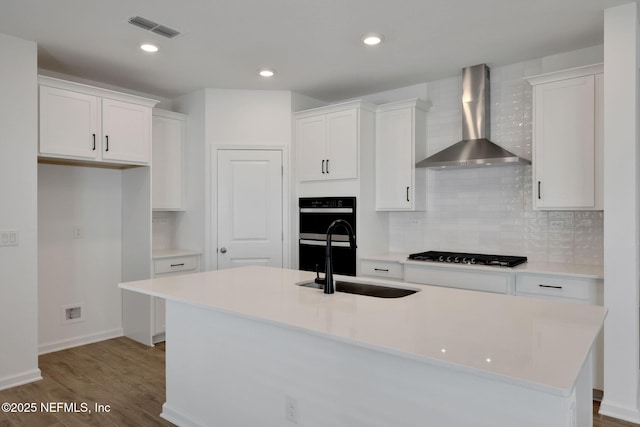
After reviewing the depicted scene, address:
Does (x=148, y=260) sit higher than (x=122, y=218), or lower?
lower

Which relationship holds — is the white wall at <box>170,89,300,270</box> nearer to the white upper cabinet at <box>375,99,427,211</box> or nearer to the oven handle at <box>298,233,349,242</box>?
the oven handle at <box>298,233,349,242</box>

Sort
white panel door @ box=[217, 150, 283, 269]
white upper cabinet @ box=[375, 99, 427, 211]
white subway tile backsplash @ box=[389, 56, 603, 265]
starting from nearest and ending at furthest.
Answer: white subway tile backsplash @ box=[389, 56, 603, 265], white upper cabinet @ box=[375, 99, 427, 211], white panel door @ box=[217, 150, 283, 269]

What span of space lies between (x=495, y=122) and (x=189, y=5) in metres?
2.75

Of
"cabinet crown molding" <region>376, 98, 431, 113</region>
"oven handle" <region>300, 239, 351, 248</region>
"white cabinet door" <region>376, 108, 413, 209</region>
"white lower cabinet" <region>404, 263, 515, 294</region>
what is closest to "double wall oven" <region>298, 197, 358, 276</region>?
"oven handle" <region>300, 239, 351, 248</region>

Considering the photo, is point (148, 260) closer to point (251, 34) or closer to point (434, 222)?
point (251, 34)

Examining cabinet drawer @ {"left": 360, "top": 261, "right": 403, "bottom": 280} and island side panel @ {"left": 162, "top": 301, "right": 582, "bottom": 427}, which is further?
cabinet drawer @ {"left": 360, "top": 261, "right": 403, "bottom": 280}

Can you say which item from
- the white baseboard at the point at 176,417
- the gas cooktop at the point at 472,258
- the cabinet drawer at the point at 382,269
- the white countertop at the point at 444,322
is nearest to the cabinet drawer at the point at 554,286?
the gas cooktop at the point at 472,258

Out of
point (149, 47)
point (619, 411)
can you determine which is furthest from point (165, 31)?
point (619, 411)

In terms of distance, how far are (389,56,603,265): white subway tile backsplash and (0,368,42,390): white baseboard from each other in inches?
135

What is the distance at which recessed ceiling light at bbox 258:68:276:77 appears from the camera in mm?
3889

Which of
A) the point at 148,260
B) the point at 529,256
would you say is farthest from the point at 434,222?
the point at 148,260

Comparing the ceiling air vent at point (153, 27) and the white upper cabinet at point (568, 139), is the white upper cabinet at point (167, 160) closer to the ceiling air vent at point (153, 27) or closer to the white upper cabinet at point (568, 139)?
the ceiling air vent at point (153, 27)

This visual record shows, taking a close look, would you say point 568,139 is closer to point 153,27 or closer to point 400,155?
point 400,155

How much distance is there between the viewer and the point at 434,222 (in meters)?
4.28
